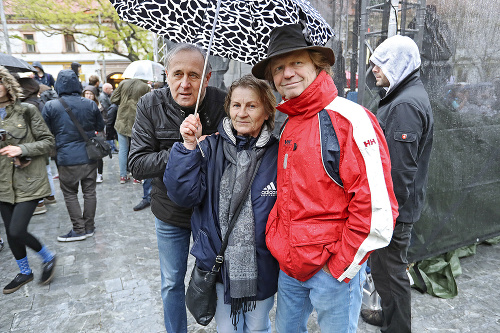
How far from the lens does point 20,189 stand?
357cm

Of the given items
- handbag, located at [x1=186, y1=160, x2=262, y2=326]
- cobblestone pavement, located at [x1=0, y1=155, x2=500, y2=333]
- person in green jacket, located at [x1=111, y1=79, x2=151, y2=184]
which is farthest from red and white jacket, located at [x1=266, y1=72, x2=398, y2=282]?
person in green jacket, located at [x1=111, y1=79, x2=151, y2=184]

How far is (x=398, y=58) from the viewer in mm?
2633

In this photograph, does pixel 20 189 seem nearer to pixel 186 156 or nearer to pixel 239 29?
pixel 186 156

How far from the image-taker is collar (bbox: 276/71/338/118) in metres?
1.72

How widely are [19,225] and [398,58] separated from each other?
382 centimetres

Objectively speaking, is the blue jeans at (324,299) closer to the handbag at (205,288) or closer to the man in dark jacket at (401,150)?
the handbag at (205,288)

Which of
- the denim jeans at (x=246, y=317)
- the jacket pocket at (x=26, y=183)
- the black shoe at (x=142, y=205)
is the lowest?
the black shoe at (x=142, y=205)

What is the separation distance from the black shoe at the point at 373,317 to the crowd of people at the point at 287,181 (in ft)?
0.91

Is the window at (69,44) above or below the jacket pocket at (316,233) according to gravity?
above

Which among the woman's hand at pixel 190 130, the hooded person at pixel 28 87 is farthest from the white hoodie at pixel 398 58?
the hooded person at pixel 28 87

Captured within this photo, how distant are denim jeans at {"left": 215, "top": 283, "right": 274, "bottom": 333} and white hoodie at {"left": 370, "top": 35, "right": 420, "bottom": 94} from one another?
1.85 meters

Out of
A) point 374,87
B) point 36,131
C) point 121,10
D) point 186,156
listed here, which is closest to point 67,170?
point 36,131

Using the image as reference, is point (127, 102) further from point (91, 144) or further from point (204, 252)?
point (204, 252)

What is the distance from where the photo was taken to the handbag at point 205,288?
1.89 metres
